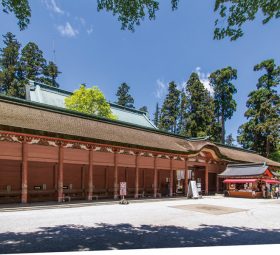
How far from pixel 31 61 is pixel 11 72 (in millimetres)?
4043

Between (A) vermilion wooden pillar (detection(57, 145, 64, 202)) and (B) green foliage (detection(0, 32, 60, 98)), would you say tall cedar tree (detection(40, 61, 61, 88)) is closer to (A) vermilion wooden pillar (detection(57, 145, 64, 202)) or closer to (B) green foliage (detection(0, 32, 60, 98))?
(B) green foliage (detection(0, 32, 60, 98))

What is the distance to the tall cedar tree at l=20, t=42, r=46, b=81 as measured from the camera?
175 feet

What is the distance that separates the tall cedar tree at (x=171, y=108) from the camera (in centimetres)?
6384

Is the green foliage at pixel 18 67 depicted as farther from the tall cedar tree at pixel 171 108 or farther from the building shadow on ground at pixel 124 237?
the building shadow on ground at pixel 124 237

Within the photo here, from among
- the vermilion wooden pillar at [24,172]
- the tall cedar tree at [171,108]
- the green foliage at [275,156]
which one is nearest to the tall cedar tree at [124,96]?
the tall cedar tree at [171,108]

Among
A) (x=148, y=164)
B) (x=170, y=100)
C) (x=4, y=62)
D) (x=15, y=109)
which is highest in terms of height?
(x=4, y=62)

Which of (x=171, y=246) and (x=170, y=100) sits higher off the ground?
(x=170, y=100)

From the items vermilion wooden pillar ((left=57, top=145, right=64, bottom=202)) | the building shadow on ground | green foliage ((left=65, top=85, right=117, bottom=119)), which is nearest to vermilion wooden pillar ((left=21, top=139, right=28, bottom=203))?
vermilion wooden pillar ((left=57, top=145, right=64, bottom=202))

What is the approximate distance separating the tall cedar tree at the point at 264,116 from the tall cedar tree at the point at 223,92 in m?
5.12

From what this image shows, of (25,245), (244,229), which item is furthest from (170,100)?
(25,245)

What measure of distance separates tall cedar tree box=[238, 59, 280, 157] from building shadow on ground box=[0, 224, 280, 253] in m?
39.7

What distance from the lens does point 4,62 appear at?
53.8 meters

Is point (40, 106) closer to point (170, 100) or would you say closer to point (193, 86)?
point (193, 86)

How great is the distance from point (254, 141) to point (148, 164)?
107ft
